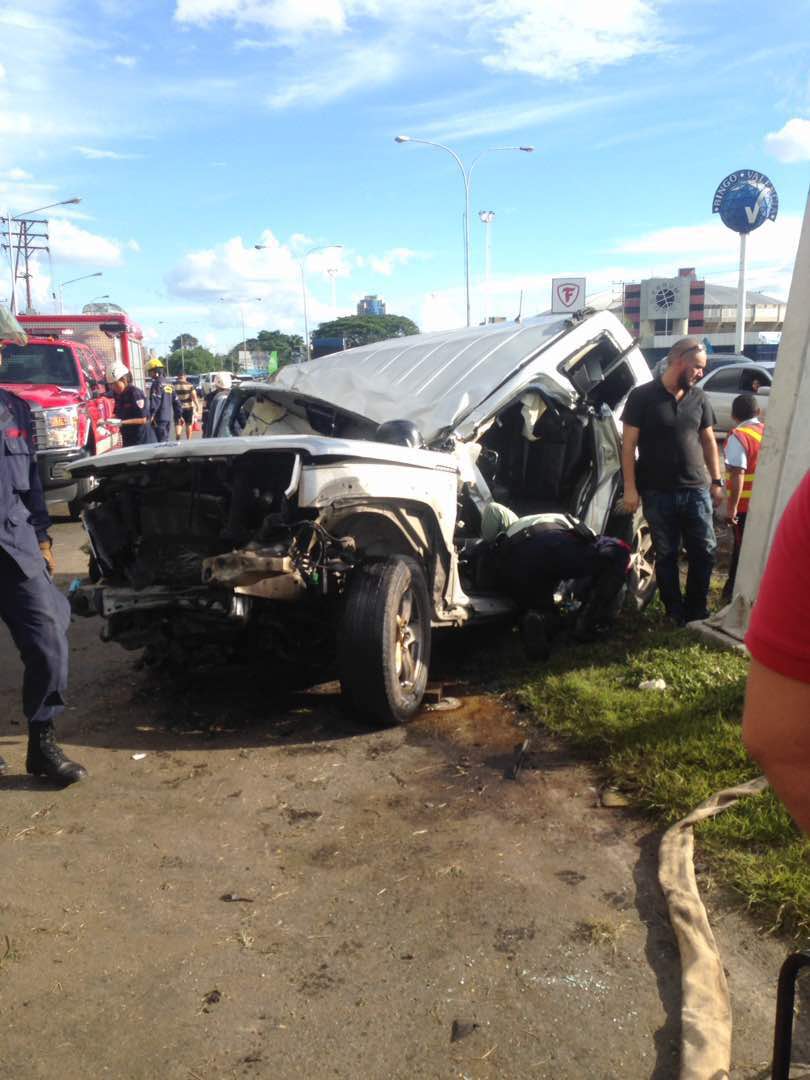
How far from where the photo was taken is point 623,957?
2.68 metres

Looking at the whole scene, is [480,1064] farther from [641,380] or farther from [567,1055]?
[641,380]

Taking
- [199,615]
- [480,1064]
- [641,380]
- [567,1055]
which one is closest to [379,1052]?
[480,1064]

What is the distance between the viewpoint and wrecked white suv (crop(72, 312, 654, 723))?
165 inches

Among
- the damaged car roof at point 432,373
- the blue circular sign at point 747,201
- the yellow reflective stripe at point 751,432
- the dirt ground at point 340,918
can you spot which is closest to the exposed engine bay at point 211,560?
the dirt ground at point 340,918

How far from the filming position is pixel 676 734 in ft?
13.3

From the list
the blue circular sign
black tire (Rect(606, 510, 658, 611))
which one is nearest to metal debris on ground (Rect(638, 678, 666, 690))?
black tire (Rect(606, 510, 658, 611))

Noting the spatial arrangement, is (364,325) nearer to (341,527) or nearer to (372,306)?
(372,306)

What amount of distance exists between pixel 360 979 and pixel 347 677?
71.5 inches

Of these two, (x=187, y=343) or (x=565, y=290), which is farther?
(x=187, y=343)

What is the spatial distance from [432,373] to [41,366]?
7.68m

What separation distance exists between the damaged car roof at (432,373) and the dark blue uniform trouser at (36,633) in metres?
2.34

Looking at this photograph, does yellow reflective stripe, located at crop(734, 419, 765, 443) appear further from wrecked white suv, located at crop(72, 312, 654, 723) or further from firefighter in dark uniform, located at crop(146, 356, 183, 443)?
firefighter in dark uniform, located at crop(146, 356, 183, 443)

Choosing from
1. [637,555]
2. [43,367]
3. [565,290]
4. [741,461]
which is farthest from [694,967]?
[43,367]

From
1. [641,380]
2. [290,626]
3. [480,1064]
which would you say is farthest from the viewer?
→ [641,380]
